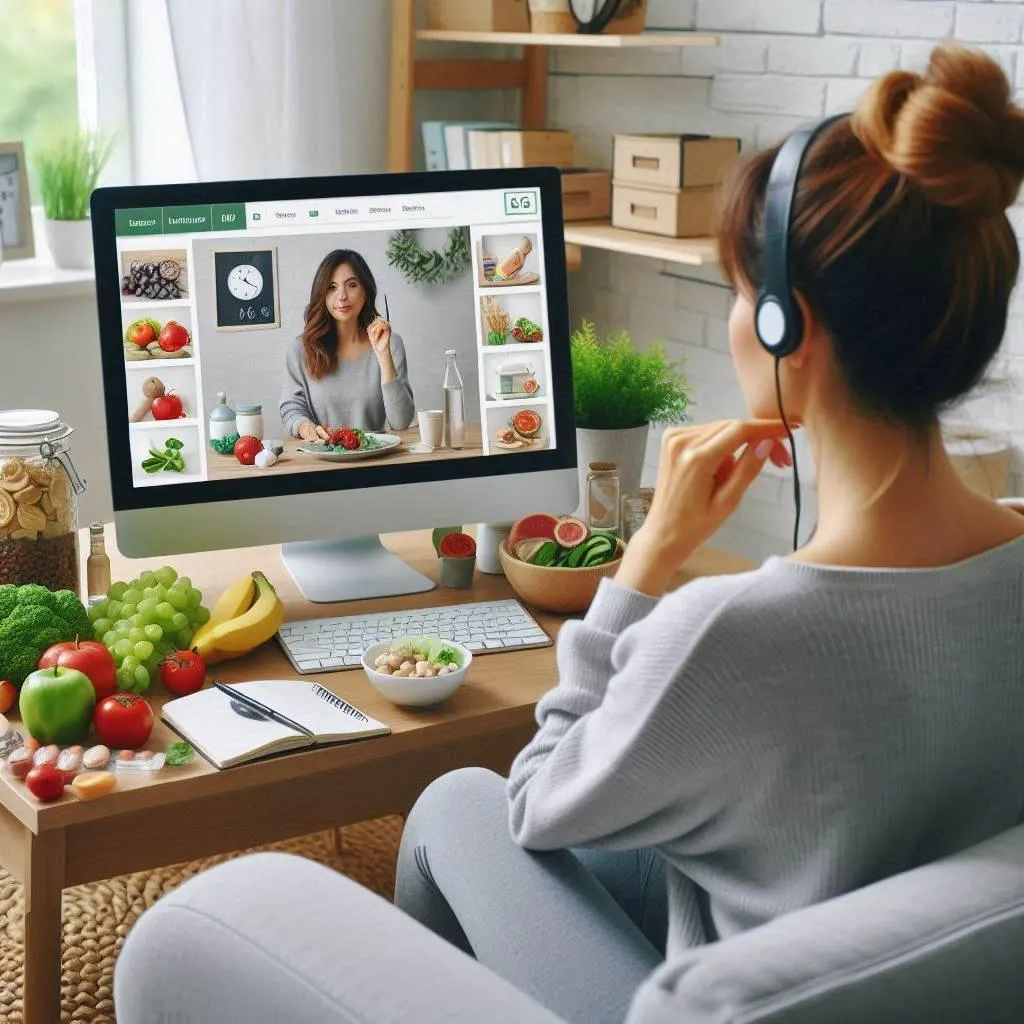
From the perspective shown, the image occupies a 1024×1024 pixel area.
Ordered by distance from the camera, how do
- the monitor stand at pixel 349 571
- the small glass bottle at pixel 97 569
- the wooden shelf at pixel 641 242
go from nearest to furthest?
the small glass bottle at pixel 97 569 → the monitor stand at pixel 349 571 → the wooden shelf at pixel 641 242

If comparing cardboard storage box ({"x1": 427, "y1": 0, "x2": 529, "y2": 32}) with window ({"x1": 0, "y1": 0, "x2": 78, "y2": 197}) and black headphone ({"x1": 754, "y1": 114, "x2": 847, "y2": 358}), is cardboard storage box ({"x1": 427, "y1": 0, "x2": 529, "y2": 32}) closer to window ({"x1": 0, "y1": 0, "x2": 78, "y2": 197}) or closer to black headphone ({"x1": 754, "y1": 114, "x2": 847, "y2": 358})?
window ({"x1": 0, "y1": 0, "x2": 78, "y2": 197})

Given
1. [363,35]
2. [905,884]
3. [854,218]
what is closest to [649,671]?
[905,884]

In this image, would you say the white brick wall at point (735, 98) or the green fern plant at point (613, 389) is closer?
the green fern plant at point (613, 389)

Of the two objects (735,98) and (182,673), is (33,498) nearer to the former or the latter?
(182,673)

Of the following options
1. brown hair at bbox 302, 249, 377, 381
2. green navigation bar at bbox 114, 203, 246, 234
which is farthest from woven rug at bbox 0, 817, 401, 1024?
green navigation bar at bbox 114, 203, 246, 234

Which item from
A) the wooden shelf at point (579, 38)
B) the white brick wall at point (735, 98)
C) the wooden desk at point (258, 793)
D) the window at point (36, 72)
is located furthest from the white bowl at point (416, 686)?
the window at point (36, 72)

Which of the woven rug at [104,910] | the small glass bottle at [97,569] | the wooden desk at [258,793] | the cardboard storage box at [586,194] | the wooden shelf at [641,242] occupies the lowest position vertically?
the woven rug at [104,910]

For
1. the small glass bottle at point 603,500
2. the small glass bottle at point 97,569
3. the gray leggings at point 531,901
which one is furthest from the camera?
the small glass bottle at point 603,500

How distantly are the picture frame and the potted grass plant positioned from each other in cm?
163

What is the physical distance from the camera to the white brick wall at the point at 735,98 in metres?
2.47

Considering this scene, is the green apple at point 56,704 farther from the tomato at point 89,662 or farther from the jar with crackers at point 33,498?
the jar with crackers at point 33,498

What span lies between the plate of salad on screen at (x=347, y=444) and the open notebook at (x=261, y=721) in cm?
34

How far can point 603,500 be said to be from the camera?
1.89 metres

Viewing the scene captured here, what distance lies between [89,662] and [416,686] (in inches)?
12.8
